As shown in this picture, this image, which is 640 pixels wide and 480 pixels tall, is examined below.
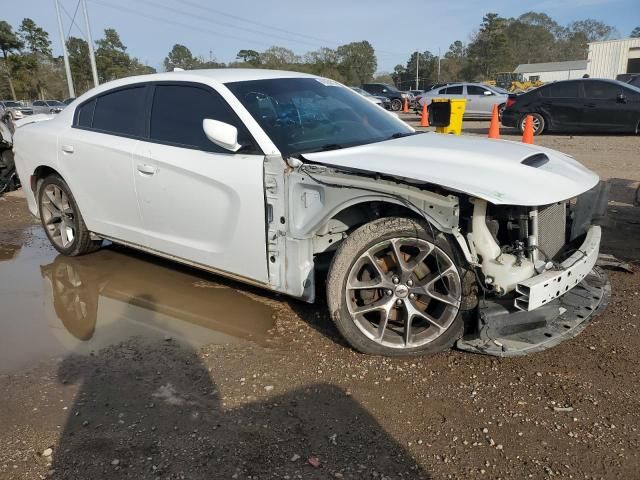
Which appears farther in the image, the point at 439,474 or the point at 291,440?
the point at 291,440

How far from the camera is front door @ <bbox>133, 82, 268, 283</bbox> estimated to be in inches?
135

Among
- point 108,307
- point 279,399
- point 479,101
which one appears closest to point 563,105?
point 479,101

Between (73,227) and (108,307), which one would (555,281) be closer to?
(108,307)

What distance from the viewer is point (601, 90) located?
1320 cm

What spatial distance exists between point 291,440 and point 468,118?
68.9 feet

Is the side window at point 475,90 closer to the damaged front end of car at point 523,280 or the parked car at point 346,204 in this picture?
the parked car at point 346,204

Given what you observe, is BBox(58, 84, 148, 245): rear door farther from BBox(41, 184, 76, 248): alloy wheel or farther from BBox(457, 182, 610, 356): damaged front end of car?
BBox(457, 182, 610, 356): damaged front end of car

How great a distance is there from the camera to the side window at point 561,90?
1355 cm

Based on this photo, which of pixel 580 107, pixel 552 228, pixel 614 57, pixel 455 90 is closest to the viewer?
pixel 552 228

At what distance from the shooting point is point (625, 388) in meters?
2.80

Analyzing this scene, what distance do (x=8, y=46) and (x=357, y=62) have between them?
2132 inches

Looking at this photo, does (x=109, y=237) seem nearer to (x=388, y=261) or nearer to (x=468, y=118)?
(x=388, y=261)

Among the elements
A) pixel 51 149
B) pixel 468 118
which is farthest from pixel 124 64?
pixel 51 149

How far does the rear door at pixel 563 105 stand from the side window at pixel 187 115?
1244 cm
